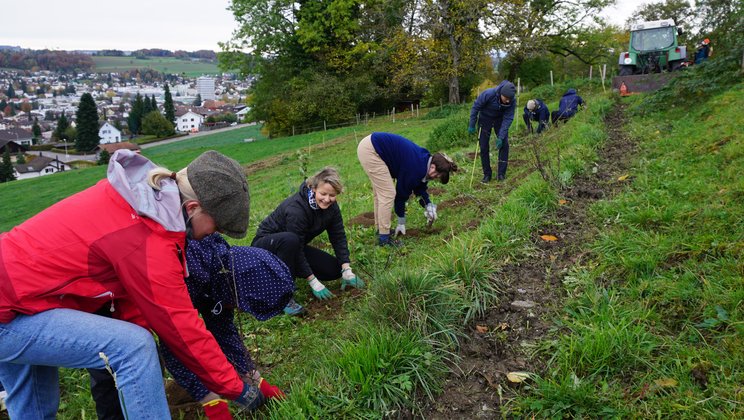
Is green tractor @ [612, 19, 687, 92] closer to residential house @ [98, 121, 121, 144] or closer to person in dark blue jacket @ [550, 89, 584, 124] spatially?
person in dark blue jacket @ [550, 89, 584, 124]

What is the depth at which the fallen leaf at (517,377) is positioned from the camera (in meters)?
2.36

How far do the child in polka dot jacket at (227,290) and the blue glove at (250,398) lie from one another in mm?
105

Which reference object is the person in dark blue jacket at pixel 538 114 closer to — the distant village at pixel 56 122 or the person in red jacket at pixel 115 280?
the person in red jacket at pixel 115 280

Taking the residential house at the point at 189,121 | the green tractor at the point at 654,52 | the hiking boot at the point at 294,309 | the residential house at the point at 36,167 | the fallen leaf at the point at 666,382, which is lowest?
the residential house at the point at 36,167

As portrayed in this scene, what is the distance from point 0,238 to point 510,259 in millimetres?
3132

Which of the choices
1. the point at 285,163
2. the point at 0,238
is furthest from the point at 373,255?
the point at 285,163

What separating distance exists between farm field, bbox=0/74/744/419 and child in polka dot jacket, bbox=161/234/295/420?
0.35m

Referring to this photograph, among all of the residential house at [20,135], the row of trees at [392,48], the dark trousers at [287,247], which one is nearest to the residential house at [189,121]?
the residential house at [20,135]

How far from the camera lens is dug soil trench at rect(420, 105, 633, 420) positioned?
2.33 m

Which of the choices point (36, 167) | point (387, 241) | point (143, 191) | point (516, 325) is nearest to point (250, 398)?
point (143, 191)

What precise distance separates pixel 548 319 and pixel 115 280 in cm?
236

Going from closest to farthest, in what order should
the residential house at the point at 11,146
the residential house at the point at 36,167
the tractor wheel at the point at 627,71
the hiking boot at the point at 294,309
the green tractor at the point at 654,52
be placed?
the hiking boot at the point at 294,309 < the green tractor at the point at 654,52 < the tractor wheel at the point at 627,71 < the residential house at the point at 36,167 < the residential house at the point at 11,146

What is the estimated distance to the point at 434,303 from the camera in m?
2.90

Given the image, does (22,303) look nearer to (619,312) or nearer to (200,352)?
(200,352)
